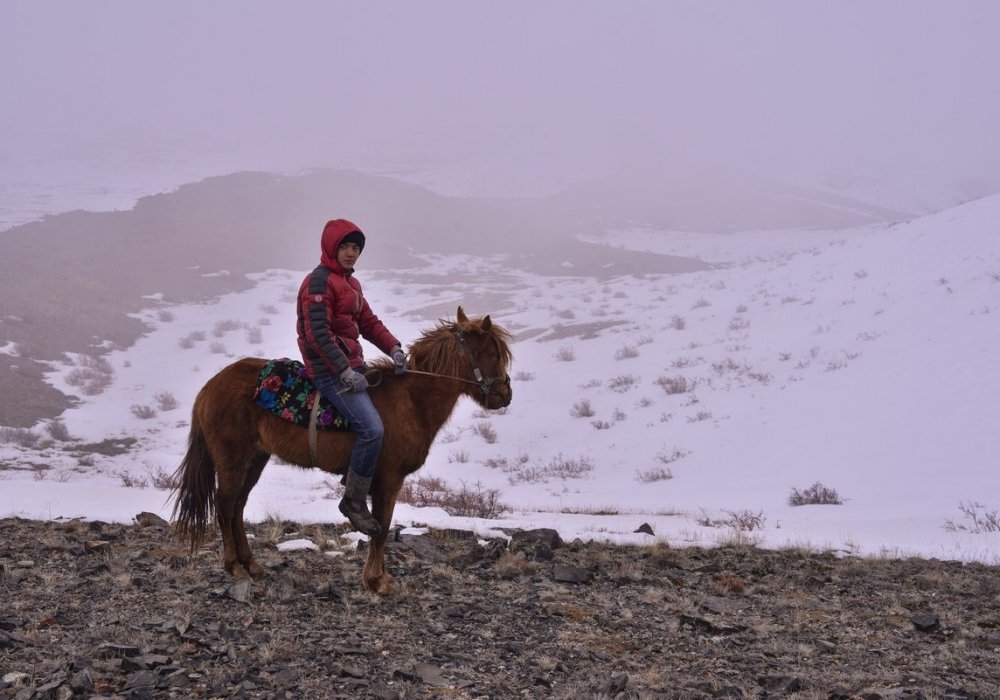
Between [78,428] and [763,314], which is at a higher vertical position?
[763,314]

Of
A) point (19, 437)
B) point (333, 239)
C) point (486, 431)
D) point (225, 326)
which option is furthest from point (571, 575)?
point (225, 326)

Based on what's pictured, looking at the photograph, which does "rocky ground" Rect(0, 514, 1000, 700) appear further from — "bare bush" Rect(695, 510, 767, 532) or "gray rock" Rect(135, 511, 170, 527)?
"bare bush" Rect(695, 510, 767, 532)

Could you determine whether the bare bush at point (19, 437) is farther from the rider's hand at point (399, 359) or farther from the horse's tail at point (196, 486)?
the rider's hand at point (399, 359)

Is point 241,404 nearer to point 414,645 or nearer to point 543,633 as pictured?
point 414,645

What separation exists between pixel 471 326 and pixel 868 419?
1100 cm

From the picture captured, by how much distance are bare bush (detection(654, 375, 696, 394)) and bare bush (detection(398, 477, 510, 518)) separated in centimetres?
752

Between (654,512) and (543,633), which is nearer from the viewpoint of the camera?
(543,633)

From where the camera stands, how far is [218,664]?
13.7ft

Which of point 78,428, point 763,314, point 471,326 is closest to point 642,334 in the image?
point 763,314

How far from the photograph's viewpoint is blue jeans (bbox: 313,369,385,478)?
550cm

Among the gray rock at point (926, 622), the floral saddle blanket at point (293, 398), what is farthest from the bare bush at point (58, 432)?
the gray rock at point (926, 622)

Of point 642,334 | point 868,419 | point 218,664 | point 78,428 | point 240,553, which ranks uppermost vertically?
point 642,334

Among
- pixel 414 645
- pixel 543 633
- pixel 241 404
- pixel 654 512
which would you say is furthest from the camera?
pixel 654 512

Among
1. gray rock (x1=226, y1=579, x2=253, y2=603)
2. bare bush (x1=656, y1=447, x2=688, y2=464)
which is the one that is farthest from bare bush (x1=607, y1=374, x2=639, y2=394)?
gray rock (x1=226, y1=579, x2=253, y2=603)
